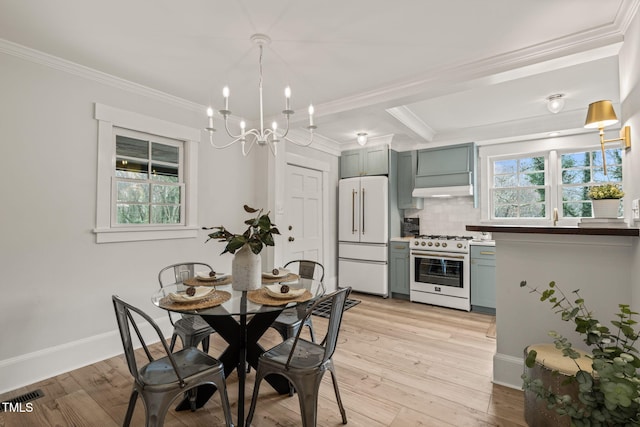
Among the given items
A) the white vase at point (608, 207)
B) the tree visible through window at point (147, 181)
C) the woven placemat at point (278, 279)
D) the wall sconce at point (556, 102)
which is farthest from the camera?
the wall sconce at point (556, 102)

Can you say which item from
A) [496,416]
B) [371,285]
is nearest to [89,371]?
[496,416]

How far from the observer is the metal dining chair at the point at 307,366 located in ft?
5.43

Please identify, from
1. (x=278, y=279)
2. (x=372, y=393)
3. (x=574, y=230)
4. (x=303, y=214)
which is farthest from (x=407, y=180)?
(x=372, y=393)

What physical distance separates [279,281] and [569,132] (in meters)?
4.01

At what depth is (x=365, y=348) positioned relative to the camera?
9.73 feet

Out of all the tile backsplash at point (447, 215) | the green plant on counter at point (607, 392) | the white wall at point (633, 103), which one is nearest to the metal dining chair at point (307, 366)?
the green plant on counter at point (607, 392)

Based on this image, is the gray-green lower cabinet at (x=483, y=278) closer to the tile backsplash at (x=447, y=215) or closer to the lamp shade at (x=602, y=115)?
the tile backsplash at (x=447, y=215)

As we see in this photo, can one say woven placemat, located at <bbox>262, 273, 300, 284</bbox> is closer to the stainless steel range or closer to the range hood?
the stainless steel range

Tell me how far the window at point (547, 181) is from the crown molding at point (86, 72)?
13.7 ft

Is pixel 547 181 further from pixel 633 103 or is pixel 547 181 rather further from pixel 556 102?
pixel 633 103

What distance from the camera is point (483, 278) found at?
4031 mm

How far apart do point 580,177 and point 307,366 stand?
425 centimetres

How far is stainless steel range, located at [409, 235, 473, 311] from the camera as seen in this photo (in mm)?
4133

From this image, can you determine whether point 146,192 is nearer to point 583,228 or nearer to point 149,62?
point 149,62
